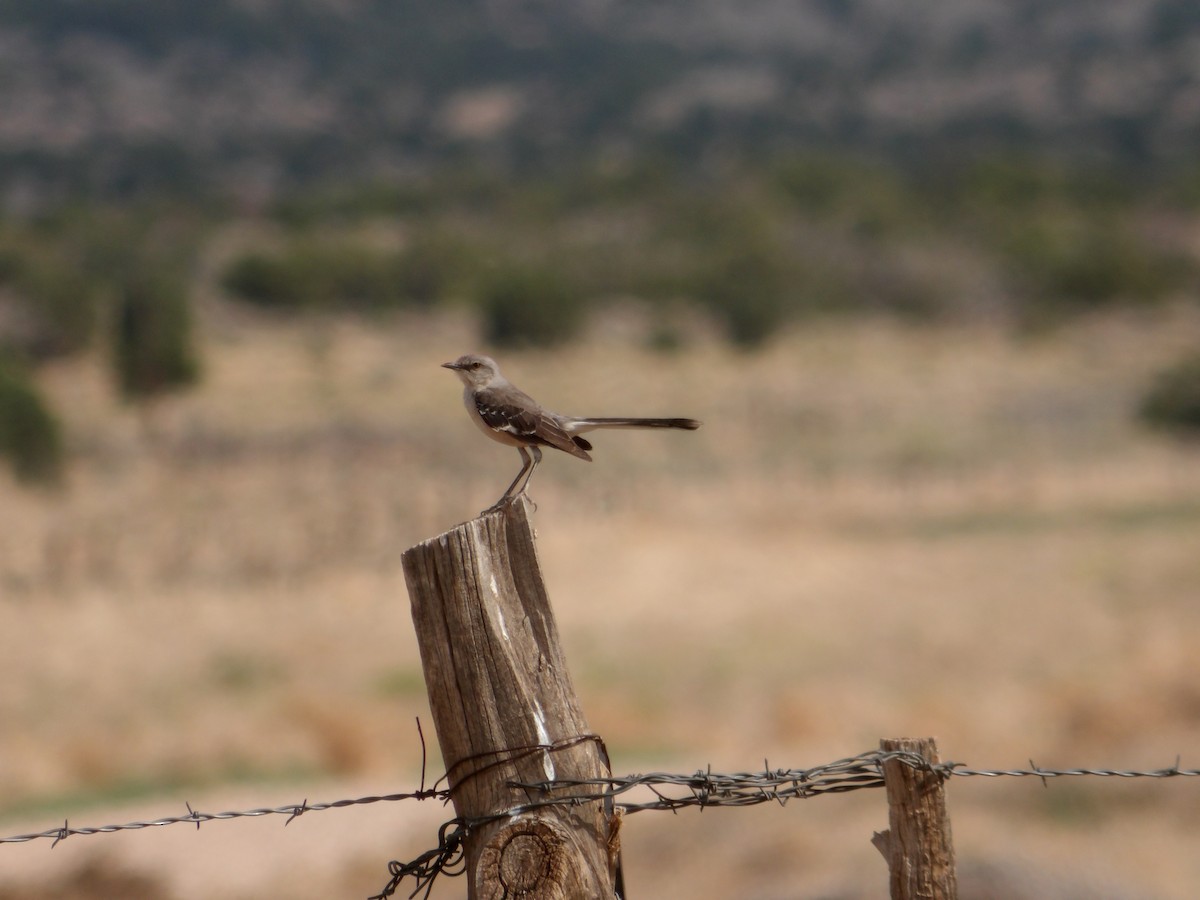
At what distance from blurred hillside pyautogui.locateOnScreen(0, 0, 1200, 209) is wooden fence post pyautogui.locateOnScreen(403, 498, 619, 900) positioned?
8190 cm

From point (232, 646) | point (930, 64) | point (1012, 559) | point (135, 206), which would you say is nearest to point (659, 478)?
point (1012, 559)

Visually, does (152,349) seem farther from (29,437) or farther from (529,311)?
(529,311)

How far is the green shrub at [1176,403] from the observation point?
32.8 metres

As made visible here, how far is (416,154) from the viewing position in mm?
125000

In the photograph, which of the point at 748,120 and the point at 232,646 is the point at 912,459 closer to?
the point at 232,646

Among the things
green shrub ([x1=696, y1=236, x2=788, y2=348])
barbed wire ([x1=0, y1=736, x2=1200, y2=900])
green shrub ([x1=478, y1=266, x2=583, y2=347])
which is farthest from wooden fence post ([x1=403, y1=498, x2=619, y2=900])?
green shrub ([x1=696, y1=236, x2=788, y2=348])

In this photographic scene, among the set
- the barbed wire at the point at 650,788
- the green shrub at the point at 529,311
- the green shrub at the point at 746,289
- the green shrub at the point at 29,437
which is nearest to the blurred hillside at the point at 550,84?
the green shrub at the point at 746,289

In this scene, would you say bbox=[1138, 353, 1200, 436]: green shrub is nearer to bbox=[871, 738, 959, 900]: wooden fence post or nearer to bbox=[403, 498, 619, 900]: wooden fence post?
bbox=[871, 738, 959, 900]: wooden fence post

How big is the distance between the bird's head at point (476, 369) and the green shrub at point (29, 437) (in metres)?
22.5

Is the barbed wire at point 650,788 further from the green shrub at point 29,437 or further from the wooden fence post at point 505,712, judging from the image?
the green shrub at point 29,437

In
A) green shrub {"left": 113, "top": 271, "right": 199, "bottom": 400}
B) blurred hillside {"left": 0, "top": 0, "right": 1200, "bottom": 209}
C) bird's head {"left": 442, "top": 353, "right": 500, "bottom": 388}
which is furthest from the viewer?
blurred hillside {"left": 0, "top": 0, "right": 1200, "bottom": 209}

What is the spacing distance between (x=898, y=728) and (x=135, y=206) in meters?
64.6

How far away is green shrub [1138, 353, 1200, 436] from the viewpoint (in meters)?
32.8

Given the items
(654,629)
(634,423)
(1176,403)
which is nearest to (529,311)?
(1176,403)
